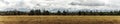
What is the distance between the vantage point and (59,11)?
3.30 feet

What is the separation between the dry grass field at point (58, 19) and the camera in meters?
1.00

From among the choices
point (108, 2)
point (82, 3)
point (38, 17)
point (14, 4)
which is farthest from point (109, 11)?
point (14, 4)

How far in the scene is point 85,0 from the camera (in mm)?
1007

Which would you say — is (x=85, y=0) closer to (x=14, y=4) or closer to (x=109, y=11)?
(x=109, y=11)

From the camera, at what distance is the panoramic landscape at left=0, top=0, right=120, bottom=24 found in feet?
3.27

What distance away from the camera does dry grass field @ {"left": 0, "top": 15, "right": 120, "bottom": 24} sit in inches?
39.2

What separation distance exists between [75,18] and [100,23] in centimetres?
14

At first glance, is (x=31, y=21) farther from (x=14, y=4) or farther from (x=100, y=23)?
(x=100, y=23)

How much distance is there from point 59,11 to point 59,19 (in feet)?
0.15

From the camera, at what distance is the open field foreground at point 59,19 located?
39.2 inches

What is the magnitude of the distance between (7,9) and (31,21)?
15cm

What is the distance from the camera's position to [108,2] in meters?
1.01

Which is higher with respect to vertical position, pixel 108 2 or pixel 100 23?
pixel 108 2

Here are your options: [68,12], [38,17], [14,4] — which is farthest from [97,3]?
[14,4]
